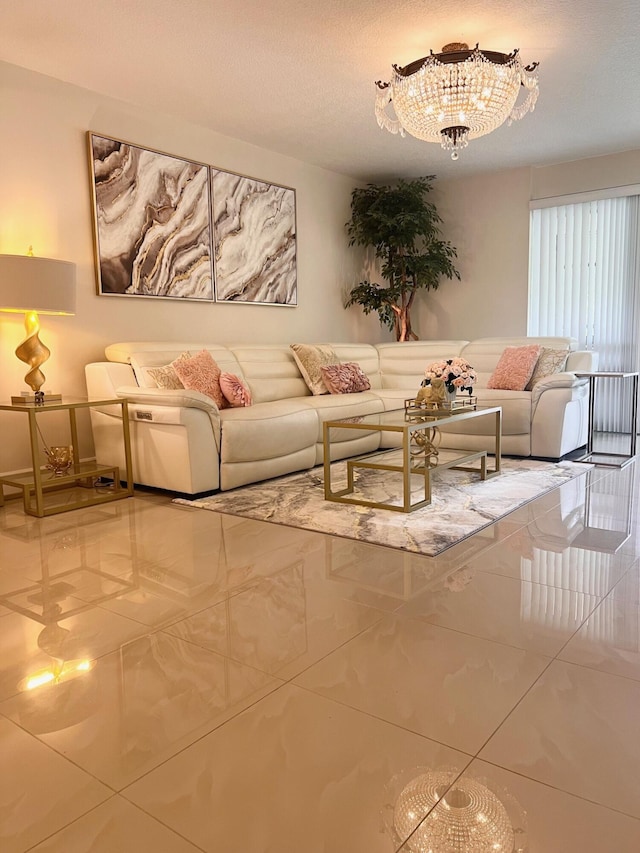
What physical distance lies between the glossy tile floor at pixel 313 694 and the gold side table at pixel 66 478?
777mm

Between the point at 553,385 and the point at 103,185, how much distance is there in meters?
3.33

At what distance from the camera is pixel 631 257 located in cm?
555

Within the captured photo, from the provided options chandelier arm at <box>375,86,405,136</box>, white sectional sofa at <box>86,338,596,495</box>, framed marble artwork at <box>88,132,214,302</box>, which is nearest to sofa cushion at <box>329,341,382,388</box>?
white sectional sofa at <box>86,338,596,495</box>

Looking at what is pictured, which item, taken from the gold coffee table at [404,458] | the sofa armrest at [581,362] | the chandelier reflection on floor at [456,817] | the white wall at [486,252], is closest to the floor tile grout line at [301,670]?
the chandelier reflection on floor at [456,817]

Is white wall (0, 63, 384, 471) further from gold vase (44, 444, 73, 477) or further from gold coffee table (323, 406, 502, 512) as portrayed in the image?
gold coffee table (323, 406, 502, 512)

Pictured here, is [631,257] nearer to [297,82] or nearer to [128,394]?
[297,82]

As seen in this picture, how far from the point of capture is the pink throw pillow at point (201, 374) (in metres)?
3.95

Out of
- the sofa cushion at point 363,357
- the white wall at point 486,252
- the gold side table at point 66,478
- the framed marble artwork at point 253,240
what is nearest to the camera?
the gold side table at point 66,478

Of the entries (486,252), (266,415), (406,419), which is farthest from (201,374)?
(486,252)

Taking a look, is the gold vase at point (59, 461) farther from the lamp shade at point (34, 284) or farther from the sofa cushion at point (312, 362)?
the sofa cushion at point (312, 362)

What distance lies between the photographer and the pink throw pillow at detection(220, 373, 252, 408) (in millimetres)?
4066

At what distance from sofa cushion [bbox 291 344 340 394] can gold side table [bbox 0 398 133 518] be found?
1.66 metres

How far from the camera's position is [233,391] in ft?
13.4

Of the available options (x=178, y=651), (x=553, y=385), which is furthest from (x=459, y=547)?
(x=553, y=385)
